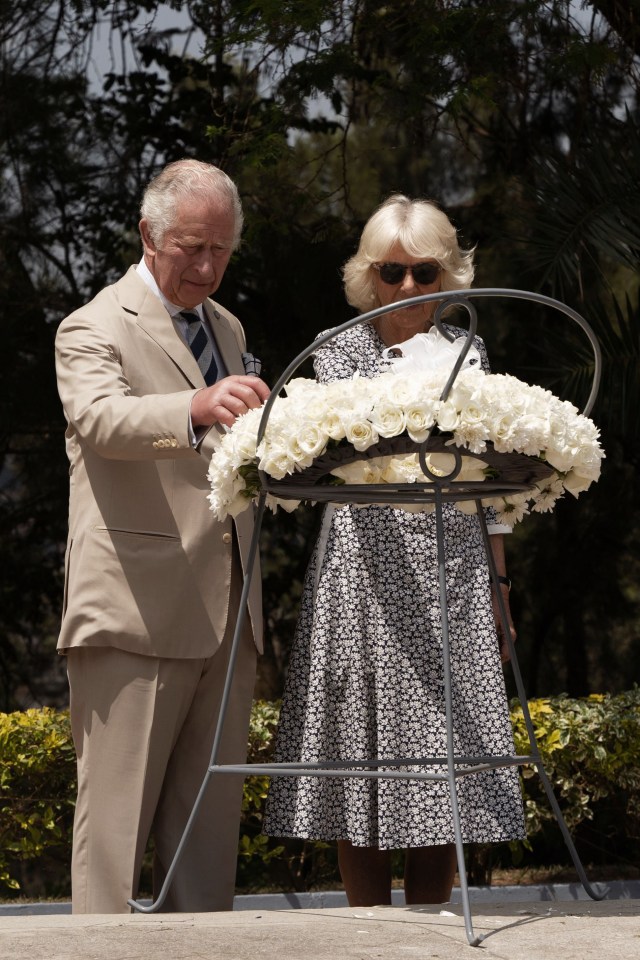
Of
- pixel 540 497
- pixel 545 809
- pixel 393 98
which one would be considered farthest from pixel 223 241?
pixel 393 98

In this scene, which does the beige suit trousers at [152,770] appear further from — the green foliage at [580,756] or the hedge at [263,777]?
the green foliage at [580,756]

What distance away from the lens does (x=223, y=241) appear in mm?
2814

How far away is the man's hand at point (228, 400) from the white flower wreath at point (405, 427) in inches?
3.7

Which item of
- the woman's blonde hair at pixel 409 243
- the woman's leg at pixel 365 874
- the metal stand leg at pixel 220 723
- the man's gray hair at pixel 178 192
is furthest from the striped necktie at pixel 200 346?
the woman's leg at pixel 365 874

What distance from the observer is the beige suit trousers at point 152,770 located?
270cm

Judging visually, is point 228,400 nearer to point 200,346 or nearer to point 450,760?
point 200,346

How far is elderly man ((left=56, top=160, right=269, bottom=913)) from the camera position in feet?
8.86

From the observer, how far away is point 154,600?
107 inches

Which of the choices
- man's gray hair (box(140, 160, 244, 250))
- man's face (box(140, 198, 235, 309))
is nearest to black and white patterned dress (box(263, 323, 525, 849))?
man's face (box(140, 198, 235, 309))

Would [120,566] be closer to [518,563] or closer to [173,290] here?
[173,290]

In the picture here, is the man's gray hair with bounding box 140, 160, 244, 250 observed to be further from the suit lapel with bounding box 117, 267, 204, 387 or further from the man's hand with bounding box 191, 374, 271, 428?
the man's hand with bounding box 191, 374, 271, 428

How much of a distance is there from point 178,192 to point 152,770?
1274mm

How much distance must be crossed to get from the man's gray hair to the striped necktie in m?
0.20

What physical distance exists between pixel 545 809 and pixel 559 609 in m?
2.81
